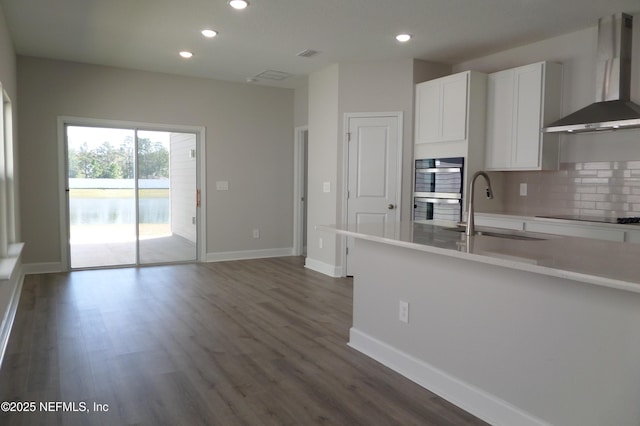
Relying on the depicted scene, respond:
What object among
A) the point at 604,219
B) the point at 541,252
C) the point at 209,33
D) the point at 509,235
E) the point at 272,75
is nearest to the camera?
the point at 541,252

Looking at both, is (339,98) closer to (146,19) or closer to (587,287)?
(146,19)

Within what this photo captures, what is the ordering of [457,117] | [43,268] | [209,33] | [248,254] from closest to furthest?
[209,33] → [457,117] → [43,268] → [248,254]

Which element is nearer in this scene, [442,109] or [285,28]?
[285,28]

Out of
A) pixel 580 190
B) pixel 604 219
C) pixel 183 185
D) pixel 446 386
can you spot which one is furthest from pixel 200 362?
pixel 183 185

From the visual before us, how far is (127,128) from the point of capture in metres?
6.16

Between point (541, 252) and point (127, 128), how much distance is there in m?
5.70

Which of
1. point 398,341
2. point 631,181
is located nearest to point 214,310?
point 398,341

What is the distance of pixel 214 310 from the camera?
13.8 ft

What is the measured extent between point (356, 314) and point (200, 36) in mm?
3300

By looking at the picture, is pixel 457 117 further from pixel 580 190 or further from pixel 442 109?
pixel 580 190

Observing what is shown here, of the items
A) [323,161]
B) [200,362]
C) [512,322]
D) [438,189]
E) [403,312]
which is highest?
[323,161]

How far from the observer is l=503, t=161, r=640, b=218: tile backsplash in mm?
4076

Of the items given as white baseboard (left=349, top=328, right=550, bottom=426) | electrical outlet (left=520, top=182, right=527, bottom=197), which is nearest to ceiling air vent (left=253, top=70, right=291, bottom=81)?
electrical outlet (left=520, top=182, right=527, bottom=197)

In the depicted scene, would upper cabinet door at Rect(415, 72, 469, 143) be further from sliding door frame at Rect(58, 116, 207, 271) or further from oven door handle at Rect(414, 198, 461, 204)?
sliding door frame at Rect(58, 116, 207, 271)
